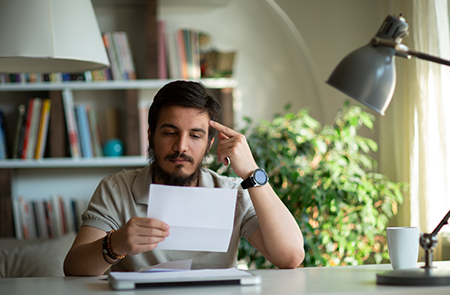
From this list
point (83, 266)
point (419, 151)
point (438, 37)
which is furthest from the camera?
point (419, 151)

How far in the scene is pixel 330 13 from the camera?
8.88 feet

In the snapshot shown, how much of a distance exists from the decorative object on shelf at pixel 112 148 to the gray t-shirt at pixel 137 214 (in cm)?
107

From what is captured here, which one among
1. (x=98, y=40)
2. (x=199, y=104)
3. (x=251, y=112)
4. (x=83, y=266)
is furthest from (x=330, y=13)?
(x=83, y=266)

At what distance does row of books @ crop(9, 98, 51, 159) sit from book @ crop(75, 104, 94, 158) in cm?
17

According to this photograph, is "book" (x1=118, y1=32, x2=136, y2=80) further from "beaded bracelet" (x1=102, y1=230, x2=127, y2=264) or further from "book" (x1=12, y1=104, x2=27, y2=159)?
"beaded bracelet" (x1=102, y1=230, x2=127, y2=264)

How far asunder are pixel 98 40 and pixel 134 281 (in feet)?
2.37

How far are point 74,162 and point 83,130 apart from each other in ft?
0.61

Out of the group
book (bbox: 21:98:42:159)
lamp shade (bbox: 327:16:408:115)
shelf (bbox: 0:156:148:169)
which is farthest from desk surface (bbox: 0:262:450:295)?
book (bbox: 21:98:42:159)

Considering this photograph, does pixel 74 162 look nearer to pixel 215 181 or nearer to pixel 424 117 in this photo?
pixel 215 181

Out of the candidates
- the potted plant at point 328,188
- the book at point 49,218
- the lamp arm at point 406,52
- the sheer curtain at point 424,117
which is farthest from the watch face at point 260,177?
the book at point 49,218

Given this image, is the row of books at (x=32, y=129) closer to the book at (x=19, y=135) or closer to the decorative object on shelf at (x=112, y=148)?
the book at (x=19, y=135)

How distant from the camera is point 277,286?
3.05 ft

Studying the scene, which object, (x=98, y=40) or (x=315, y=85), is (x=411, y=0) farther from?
(x=98, y=40)

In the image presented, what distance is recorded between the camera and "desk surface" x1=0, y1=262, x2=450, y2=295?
0.87 m
